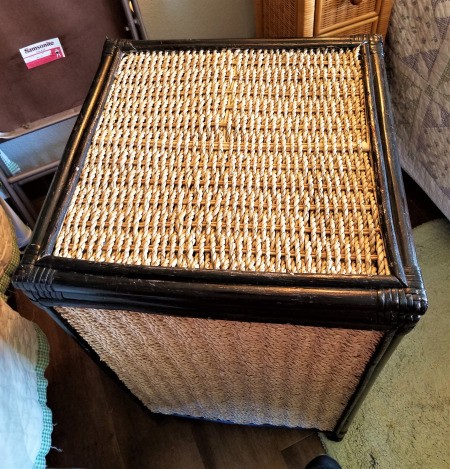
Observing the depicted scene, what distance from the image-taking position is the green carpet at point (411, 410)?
87cm

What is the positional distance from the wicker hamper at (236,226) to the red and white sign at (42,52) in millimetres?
274

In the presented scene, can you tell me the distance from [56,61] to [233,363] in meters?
0.74

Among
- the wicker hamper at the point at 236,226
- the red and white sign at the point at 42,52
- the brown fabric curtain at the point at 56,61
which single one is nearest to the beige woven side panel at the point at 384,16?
the wicker hamper at the point at 236,226

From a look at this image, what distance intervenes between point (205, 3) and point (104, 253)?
3.00 feet

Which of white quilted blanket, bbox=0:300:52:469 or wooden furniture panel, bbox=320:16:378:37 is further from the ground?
wooden furniture panel, bbox=320:16:378:37

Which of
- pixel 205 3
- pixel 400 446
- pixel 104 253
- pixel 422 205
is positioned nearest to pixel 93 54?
pixel 205 3

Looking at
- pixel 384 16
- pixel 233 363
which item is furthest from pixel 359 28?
pixel 233 363

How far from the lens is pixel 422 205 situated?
118 cm

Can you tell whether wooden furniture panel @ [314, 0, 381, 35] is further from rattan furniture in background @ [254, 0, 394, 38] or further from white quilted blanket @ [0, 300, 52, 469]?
white quilted blanket @ [0, 300, 52, 469]

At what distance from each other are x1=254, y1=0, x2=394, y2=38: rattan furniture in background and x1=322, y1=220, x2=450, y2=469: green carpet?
24.2 inches

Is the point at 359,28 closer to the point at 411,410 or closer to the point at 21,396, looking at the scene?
the point at 411,410

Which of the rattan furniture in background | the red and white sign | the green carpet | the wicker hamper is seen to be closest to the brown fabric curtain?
the red and white sign

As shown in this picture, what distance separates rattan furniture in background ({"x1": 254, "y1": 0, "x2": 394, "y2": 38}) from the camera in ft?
3.07

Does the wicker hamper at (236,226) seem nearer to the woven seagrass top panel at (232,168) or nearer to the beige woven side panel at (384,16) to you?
the woven seagrass top panel at (232,168)
